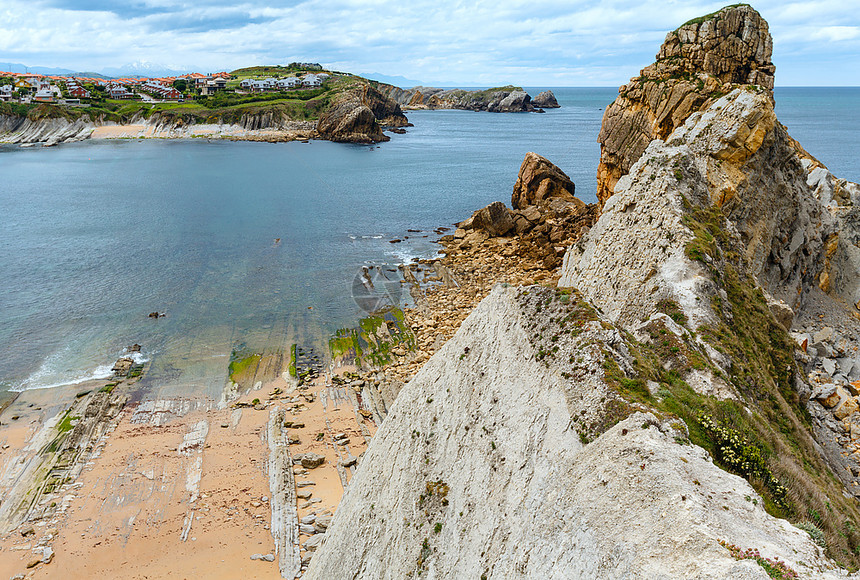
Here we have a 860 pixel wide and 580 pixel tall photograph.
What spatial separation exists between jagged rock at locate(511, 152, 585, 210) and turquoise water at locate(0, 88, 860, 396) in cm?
1075

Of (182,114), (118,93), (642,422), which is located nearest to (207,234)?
(642,422)

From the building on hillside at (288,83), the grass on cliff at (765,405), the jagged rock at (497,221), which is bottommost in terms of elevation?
the jagged rock at (497,221)

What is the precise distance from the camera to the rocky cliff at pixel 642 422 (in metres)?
8.39

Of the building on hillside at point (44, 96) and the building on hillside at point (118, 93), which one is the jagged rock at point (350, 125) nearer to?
the building on hillside at point (118, 93)

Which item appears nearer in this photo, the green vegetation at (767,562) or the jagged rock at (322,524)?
the green vegetation at (767,562)

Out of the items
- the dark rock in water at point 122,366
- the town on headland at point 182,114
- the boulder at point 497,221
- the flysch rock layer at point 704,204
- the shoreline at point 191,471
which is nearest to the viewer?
the flysch rock layer at point 704,204

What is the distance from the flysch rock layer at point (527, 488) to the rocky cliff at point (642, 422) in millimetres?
35

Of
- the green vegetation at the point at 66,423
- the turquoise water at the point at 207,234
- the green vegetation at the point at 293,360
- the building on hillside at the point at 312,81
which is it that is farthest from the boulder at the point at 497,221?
the building on hillside at the point at 312,81

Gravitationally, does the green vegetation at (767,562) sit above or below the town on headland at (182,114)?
below

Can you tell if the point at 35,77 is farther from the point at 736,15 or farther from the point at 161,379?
the point at 736,15

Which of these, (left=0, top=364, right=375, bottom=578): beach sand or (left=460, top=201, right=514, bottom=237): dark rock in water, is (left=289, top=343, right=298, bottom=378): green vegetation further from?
(left=460, top=201, right=514, bottom=237): dark rock in water

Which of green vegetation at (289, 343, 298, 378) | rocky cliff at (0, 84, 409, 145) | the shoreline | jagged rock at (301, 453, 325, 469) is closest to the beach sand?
the shoreline

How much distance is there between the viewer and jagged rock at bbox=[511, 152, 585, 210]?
62.5m

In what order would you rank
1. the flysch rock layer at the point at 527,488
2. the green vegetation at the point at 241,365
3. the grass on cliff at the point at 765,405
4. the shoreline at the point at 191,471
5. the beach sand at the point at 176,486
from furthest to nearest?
the green vegetation at the point at 241,365 → the shoreline at the point at 191,471 → the beach sand at the point at 176,486 → the grass on cliff at the point at 765,405 → the flysch rock layer at the point at 527,488
